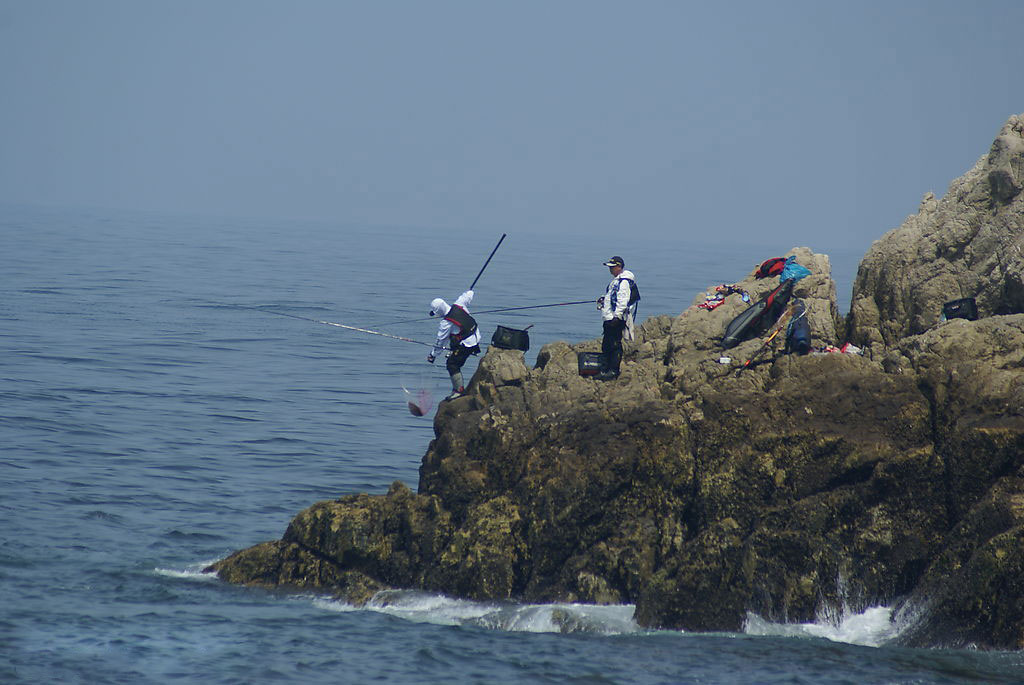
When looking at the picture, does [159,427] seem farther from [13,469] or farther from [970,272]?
[970,272]

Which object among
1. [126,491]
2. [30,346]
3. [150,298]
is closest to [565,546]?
[126,491]

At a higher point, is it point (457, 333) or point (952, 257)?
point (952, 257)

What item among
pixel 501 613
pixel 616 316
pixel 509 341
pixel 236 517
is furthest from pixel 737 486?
pixel 236 517

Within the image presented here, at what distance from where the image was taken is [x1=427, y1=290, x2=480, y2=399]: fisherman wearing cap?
787 inches

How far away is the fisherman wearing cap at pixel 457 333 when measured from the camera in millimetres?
20000

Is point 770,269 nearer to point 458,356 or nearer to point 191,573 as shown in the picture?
point 458,356

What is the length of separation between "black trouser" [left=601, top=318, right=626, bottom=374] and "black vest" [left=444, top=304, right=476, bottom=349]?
284 centimetres

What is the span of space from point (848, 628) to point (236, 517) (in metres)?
11.5

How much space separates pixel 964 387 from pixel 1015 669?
3.63 m

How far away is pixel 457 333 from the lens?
20.1 metres

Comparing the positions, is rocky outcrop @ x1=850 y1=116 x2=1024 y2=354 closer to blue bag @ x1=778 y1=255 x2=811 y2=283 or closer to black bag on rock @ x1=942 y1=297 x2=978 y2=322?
black bag on rock @ x1=942 y1=297 x2=978 y2=322

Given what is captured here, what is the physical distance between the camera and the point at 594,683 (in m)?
14.1

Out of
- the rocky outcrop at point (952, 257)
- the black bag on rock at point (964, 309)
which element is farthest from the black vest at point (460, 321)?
the black bag on rock at point (964, 309)

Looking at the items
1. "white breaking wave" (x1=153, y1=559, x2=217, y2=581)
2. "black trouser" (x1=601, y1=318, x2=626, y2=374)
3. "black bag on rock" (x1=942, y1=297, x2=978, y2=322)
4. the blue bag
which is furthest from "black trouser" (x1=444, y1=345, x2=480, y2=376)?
"black bag on rock" (x1=942, y1=297, x2=978, y2=322)
